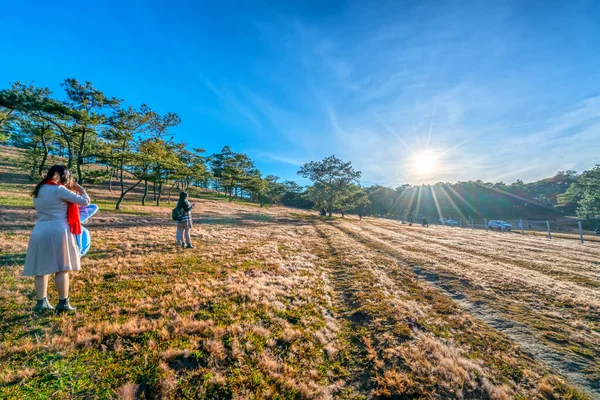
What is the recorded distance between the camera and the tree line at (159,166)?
17.7 m

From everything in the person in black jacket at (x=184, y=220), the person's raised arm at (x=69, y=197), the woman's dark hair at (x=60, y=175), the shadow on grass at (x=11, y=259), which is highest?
the woman's dark hair at (x=60, y=175)

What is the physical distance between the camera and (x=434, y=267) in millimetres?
8688

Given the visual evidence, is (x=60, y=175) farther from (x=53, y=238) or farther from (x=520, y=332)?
(x=520, y=332)

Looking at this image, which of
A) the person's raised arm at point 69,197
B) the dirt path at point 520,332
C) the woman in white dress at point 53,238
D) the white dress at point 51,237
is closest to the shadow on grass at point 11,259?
the woman in white dress at point 53,238

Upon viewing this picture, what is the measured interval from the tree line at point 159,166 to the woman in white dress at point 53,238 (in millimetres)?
19136

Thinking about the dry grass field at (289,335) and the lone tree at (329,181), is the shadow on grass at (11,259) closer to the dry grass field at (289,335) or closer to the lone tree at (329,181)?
the dry grass field at (289,335)

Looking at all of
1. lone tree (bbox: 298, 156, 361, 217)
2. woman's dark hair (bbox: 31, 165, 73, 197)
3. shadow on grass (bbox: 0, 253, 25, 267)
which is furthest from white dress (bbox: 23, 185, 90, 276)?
lone tree (bbox: 298, 156, 361, 217)

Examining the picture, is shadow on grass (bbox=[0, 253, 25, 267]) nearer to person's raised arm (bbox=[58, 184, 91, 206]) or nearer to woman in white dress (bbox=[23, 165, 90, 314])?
woman in white dress (bbox=[23, 165, 90, 314])

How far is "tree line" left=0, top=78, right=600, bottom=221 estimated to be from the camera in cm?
1773

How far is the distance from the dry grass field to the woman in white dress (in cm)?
55

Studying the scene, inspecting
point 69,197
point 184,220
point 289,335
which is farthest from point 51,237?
point 184,220

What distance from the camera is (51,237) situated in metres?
3.37

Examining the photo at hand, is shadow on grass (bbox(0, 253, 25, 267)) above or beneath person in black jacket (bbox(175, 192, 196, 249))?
beneath

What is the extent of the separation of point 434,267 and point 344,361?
23.9ft
